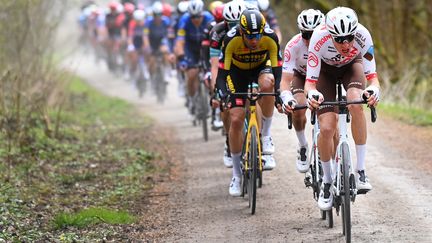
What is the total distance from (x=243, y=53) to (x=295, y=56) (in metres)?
0.99

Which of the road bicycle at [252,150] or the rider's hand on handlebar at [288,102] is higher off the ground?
the rider's hand on handlebar at [288,102]

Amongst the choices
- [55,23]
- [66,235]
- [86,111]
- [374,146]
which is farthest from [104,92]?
[66,235]

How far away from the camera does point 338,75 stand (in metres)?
8.90

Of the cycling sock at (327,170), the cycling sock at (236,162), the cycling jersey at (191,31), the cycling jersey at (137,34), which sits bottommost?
the cycling sock at (236,162)

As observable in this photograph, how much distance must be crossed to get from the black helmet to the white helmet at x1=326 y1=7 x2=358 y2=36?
1694mm

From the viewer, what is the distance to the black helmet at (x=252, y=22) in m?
9.77

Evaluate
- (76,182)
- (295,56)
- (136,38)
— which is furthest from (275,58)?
(136,38)

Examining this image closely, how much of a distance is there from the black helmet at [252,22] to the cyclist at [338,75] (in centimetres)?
115

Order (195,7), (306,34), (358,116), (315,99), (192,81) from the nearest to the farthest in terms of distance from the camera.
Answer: (315,99)
(358,116)
(306,34)
(195,7)
(192,81)

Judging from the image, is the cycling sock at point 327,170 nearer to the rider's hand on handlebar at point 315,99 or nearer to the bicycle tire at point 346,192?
the bicycle tire at point 346,192

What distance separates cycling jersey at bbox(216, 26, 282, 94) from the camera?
1041 cm

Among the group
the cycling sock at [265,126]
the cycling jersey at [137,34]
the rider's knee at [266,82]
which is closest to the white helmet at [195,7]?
the cycling sock at [265,126]

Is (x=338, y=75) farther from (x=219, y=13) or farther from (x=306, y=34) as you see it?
(x=219, y=13)

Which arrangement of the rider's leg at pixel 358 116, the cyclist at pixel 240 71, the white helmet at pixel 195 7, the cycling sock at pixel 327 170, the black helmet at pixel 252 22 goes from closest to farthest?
the rider's leg at pixel 358 116, the cycling sock at pixel 327 170, the black helmet at pixel 252 22, the cyclist at pixel 240 71, the white helmet at pixel 195 7
